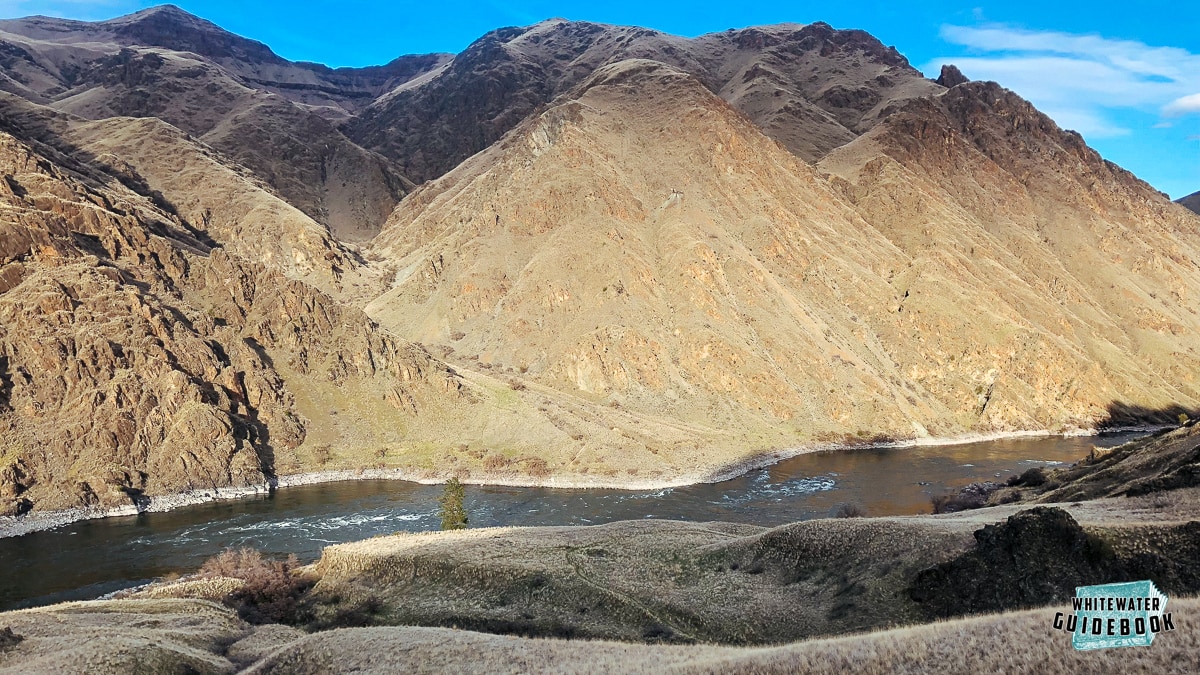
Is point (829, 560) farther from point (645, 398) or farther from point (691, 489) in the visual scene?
point (645, 398)

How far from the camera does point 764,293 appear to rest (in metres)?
144

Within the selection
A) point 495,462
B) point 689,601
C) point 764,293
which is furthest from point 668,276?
point 689,601

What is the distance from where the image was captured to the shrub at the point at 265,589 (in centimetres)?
4100

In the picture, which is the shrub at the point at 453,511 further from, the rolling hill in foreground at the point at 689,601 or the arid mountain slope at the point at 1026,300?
the arid mountain slope at the point at 1026,300

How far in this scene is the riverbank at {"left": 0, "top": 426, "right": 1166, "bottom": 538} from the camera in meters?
72.8

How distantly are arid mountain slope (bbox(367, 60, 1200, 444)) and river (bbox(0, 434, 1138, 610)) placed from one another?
66.2 ft

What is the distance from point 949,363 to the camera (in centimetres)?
14050

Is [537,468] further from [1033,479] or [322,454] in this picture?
[1033,479]

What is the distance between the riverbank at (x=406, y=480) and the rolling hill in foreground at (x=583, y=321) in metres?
0.83

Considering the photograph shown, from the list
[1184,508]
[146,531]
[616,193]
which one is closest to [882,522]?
[1184,508]

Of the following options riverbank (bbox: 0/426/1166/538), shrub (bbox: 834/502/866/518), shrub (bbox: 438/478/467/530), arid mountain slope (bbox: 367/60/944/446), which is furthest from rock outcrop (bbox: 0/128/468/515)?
shrub (bbox: 834/502/866/518)

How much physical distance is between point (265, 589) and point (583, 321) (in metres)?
95.2

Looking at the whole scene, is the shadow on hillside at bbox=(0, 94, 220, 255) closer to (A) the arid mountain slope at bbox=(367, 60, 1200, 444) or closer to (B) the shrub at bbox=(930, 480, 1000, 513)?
(A) the arid mountain slope at bbox=(367, 60, 1200, 444)

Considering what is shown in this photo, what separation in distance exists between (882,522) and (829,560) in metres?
4.23
